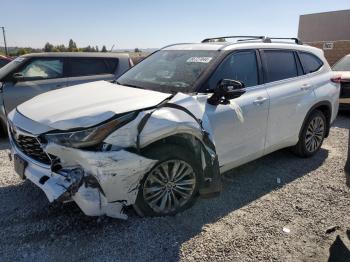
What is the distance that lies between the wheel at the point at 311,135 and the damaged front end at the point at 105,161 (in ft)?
8.34

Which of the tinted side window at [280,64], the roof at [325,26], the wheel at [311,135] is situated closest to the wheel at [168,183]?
the tinted side window at [280,64]

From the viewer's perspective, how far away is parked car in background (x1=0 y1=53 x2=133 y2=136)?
6.41 m

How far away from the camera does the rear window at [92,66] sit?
23.6 ft

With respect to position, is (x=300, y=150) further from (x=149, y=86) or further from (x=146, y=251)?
(x=146, y=251)

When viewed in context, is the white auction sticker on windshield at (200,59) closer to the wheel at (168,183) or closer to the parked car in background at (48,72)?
the wheel at (168,183)

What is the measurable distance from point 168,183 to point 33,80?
4.42 m

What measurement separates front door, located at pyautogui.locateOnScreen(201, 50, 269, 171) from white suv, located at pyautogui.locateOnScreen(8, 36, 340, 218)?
0.04 feet

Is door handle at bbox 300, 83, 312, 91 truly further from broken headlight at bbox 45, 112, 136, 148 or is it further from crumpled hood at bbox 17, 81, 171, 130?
broken headlight at bbox 45, 112, 136, 148

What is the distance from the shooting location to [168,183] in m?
3.44

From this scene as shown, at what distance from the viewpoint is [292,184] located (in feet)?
14.9

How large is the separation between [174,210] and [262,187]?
4.50 feet

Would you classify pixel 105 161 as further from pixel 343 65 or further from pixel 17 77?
pixel 343 65

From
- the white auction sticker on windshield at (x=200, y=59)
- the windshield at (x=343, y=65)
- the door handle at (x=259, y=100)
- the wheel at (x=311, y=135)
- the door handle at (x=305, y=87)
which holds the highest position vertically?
the white auction sticker on windshield at (x=200, y=59)

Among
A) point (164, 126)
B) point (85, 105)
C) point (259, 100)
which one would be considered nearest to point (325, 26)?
point (259, 100)
